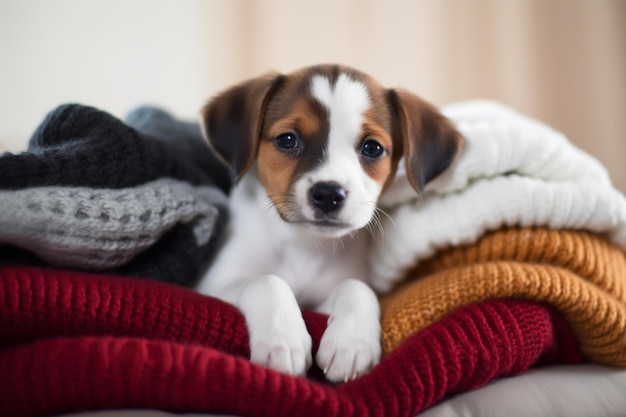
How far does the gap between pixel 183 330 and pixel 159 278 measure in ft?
0.97

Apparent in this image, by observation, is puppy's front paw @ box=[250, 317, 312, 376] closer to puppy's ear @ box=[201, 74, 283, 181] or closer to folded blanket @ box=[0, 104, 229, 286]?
folded blanket @ box=[0, 104, 229, 286]

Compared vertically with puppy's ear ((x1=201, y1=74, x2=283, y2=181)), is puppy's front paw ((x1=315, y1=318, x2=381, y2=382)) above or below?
below

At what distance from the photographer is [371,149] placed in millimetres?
1542

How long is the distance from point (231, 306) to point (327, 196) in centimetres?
34

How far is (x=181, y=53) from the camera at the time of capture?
3.15m

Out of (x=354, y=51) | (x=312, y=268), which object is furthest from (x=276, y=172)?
(x=354, y=51)

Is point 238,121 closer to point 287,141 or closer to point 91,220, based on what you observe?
point 287,141

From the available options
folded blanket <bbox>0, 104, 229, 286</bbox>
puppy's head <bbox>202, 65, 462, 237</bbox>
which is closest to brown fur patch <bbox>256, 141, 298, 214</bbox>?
puppy's head <bbox>202, 65, 462, 237</bbox>

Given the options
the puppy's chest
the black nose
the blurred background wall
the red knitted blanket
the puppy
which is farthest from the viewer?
the blurred background wall

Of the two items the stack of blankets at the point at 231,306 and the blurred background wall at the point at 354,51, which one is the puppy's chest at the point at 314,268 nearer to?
the stack of blankets at the point at 231,306

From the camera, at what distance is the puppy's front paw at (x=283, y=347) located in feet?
3.61

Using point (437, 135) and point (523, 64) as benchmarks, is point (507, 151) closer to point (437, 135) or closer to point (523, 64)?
point (437, 135)

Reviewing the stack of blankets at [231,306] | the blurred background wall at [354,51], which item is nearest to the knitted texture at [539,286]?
the stack of blankets at [231,306]

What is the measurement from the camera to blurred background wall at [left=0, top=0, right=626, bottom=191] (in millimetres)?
2986
